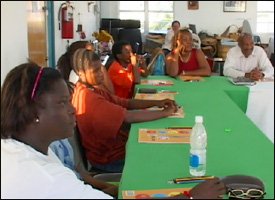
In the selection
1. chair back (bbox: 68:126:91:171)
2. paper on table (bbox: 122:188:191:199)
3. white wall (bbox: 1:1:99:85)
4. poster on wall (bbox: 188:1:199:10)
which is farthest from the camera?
poster on wall (bbox: 188:1:199:10)

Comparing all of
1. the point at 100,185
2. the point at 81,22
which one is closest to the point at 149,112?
the point at 100,185

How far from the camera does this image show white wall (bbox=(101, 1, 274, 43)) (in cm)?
780

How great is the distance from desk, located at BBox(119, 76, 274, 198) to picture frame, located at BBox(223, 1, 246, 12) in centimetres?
565

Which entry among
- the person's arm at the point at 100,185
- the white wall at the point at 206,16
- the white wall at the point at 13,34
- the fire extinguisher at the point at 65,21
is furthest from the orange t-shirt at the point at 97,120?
the white wall at the point at 206,16

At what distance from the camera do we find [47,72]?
1013mm

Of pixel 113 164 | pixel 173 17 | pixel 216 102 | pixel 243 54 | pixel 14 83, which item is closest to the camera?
pixel 14 83

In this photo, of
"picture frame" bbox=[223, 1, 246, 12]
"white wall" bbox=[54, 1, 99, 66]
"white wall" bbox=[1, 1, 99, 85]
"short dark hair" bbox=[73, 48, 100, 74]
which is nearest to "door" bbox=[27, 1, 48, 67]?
"white wall" bbox=[1, 1, 99, 85]

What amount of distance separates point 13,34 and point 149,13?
14.7 ft

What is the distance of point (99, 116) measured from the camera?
1854mm

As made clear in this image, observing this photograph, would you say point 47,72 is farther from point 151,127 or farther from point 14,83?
point 151,127

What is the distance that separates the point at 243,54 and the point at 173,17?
4321mm

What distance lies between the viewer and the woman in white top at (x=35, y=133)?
2.86 ft

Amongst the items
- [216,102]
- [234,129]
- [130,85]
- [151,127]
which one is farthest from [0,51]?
[234,129]

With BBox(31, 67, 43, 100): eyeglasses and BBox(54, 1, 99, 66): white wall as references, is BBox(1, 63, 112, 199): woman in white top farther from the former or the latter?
BBox(54, 1, 99, 66): white wall
